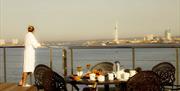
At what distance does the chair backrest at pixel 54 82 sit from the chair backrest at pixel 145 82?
102 cm

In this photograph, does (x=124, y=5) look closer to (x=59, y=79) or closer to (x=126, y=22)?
(x=126, y=22)

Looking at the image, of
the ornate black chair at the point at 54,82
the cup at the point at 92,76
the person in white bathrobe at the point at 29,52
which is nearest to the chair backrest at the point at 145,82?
the cup at the point at 92,76

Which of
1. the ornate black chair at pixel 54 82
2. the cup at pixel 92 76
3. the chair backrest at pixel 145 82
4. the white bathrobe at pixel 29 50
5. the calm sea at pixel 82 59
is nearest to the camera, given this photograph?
the chair backrest at pixel 145 82

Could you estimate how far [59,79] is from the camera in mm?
5758

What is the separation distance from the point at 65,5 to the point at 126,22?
5093mm

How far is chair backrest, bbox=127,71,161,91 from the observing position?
534cm

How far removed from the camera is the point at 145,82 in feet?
17.5

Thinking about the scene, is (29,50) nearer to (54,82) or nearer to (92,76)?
(54,82)

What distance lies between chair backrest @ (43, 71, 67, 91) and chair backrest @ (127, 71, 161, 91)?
1.02 m

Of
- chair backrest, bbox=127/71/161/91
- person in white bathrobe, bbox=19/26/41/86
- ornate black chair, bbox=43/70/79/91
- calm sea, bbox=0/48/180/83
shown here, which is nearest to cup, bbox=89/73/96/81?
ornate black chair, bbox=43/70/79/91

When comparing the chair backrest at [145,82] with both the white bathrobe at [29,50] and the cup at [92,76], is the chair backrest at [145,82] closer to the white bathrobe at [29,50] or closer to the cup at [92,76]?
the cup at [92,76]

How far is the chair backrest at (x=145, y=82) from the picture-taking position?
17.5 ft

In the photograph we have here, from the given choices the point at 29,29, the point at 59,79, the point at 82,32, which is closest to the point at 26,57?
the point at 29,29

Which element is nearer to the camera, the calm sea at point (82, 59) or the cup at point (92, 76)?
the cup at point (92, 76)
